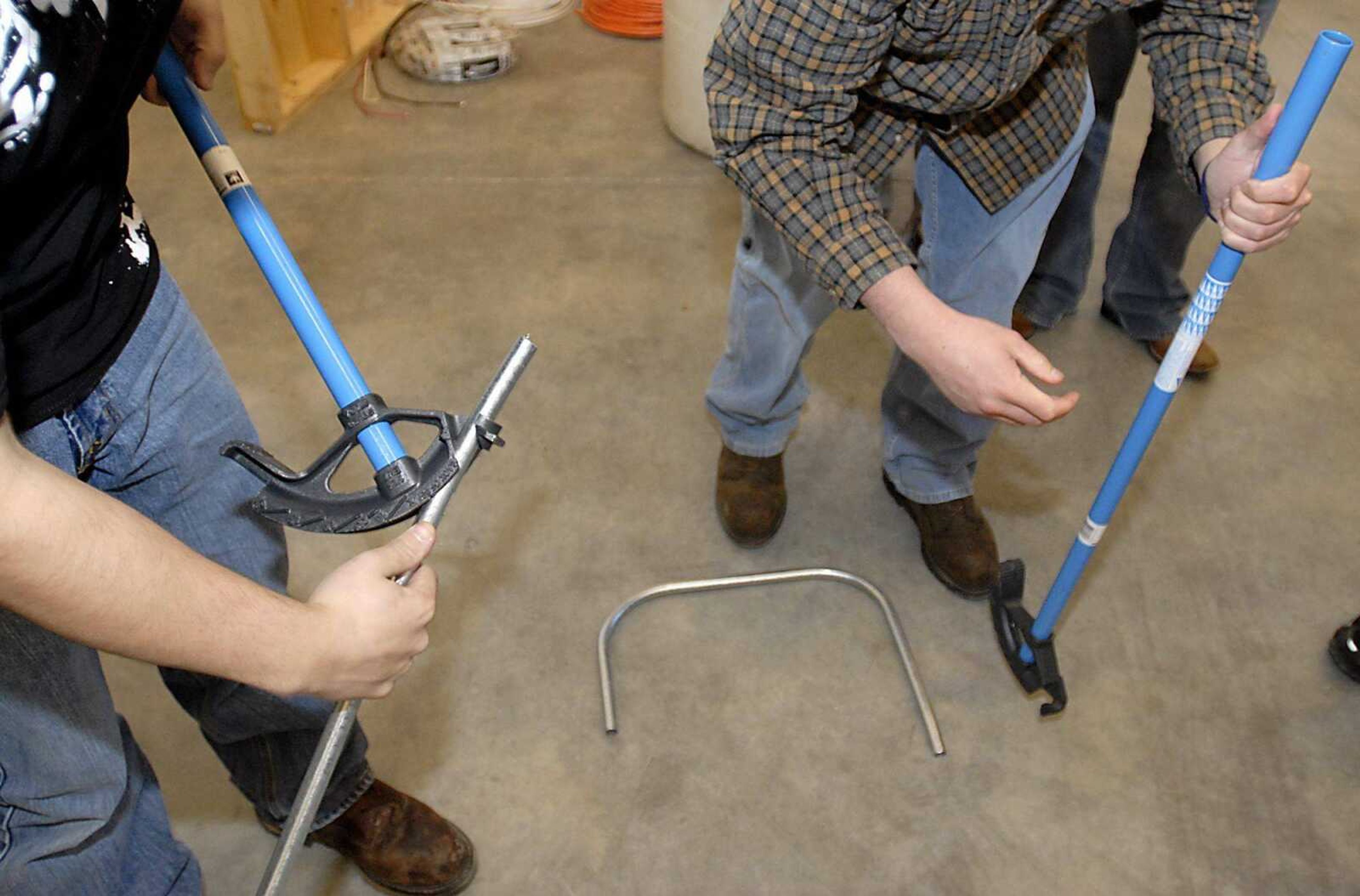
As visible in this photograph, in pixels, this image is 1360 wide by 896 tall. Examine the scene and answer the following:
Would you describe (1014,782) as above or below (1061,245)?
below

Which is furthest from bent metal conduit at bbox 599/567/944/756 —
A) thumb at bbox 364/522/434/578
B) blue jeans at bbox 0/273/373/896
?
thumb at bbox 364/522/434/578

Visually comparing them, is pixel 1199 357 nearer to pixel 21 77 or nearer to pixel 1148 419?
pixel 1148 419

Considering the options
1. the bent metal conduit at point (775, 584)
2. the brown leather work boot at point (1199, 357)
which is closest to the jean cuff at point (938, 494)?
the bent metal conduit at point (775, 584)

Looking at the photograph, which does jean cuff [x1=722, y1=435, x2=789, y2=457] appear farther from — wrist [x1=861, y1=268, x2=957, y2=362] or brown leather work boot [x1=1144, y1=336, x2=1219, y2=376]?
brown leather work boot [x1=1144, y1=336, x2=1219, y2=376]

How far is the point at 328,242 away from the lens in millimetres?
2439

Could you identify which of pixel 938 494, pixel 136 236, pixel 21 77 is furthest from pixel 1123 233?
pixel 21 77

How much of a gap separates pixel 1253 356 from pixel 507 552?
1.55 metres

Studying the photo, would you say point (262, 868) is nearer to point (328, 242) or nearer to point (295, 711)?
point (295, 711)

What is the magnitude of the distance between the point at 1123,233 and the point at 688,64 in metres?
1.09

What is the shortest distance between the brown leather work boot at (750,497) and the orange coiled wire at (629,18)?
1926 mm

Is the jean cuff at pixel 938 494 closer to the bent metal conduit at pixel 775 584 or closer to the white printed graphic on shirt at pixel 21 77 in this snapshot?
the bent metal conduit at pixel 775 584

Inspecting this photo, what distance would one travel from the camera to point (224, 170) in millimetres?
985

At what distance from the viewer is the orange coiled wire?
3.29m

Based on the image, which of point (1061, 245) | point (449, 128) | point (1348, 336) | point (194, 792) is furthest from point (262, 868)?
point (1348, 336)
